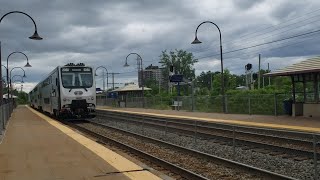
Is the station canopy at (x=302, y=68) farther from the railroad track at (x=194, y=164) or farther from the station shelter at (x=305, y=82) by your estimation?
the railroad track at (x=194, y=164)

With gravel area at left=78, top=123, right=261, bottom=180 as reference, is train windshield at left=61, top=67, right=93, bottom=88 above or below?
above

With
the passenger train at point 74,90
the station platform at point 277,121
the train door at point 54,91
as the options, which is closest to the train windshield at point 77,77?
the passenger train at point 74,90

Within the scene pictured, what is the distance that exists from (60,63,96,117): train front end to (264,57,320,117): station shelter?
11924 mm

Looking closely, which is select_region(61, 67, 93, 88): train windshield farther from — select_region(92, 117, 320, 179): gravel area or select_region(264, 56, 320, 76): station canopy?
select_region(92, 117, 320, 179): gravel area

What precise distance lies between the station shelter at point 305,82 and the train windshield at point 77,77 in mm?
11971

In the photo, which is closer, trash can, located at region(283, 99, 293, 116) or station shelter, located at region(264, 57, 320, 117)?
station shelter, located at region(264, 57, 320, 117)

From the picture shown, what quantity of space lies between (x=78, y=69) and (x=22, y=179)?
2118 centimetres

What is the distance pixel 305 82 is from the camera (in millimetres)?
26953

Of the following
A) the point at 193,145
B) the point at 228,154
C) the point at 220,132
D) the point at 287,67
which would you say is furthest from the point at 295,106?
the point at 228,154

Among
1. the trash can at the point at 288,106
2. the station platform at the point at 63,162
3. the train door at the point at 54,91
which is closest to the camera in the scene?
the station platform at the point at 63,162

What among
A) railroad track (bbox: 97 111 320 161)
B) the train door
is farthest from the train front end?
railroad track (bbox: 97 111 320 161)

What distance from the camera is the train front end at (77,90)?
29547 mm

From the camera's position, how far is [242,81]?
149375 millimetres

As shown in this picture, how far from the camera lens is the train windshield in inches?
1173
